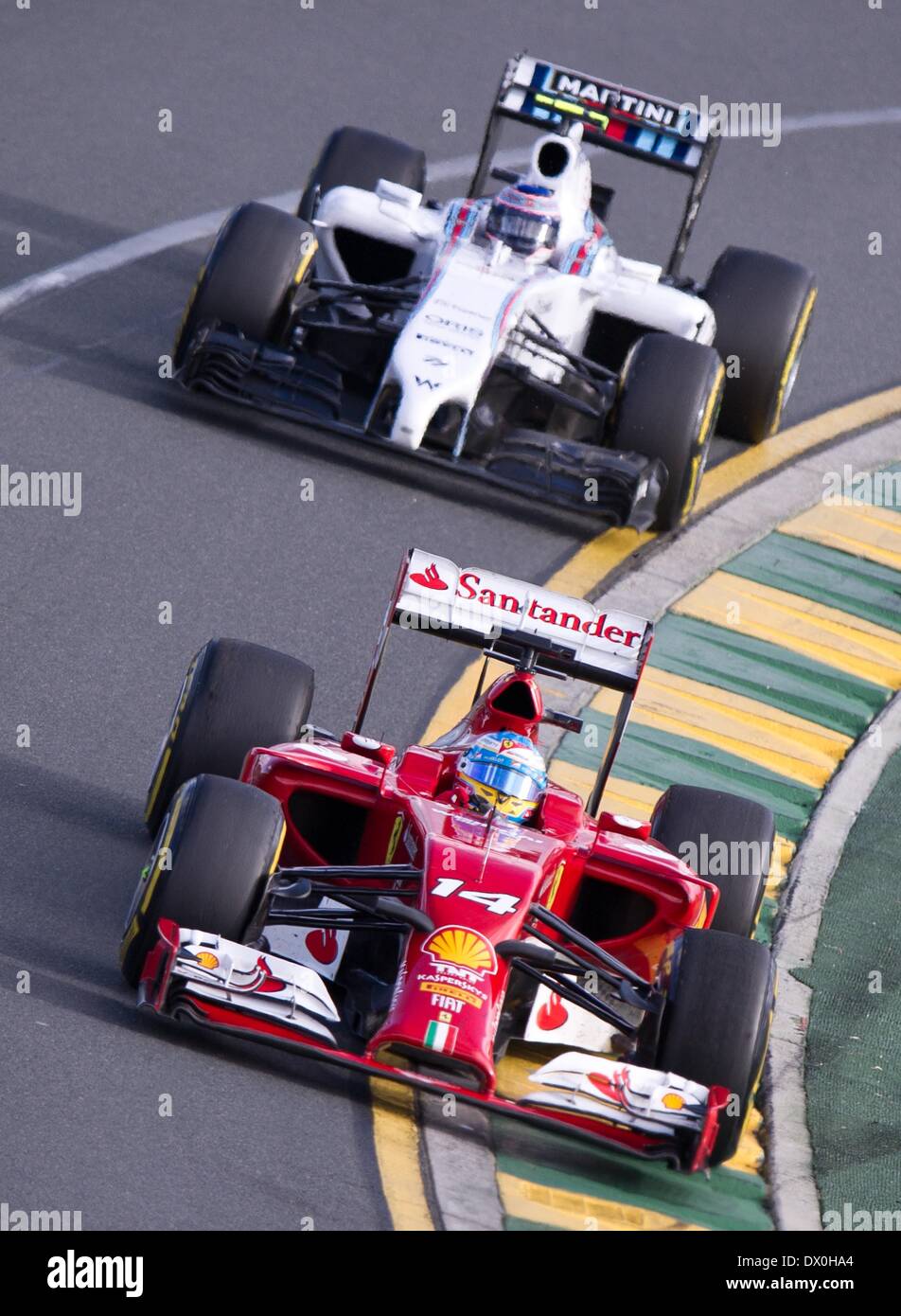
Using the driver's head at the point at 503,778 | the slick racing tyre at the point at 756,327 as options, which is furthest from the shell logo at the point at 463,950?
the slick racing tyre at the point at 756,327

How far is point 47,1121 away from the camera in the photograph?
7773 millimetres

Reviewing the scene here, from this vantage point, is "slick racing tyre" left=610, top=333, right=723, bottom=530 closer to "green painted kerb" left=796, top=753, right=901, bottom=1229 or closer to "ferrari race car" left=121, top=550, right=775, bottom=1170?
"green painted kerb" left=796, top=753, right=901, bottom=1229

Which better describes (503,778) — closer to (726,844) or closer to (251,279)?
(726,844)

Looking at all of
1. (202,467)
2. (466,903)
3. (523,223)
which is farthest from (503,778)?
(523,223)

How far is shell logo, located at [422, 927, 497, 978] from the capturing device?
330 inches

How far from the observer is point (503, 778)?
9281 millimetres

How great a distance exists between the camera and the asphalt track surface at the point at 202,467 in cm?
805

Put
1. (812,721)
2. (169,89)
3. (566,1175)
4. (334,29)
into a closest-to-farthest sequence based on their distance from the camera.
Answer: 1. (566,1175)
2. (812,721)
3. (169,89)
4. (334,29)

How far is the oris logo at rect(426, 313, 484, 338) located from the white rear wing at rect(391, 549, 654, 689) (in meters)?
4.12

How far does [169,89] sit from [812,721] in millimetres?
9017

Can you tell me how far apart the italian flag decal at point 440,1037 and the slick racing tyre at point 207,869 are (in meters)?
0.89

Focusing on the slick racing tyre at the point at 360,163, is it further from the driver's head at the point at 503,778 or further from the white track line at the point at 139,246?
the driver's head at the point at 503,778
